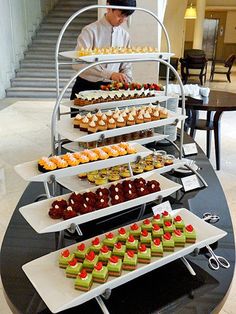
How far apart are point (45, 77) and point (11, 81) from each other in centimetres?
68

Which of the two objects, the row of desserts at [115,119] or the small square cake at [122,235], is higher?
the row of desserts at [115,119]

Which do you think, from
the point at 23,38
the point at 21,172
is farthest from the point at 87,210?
the point at 23,38

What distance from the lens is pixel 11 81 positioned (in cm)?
710

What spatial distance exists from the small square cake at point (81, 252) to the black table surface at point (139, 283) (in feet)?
0.37

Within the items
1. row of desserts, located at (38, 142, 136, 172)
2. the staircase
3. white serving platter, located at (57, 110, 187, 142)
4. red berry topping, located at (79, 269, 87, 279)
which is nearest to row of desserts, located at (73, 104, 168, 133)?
white serving platter, located at (57, 110, 187, 142)

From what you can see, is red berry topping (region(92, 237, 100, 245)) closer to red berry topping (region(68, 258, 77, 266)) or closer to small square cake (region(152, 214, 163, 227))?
red berry topping (region(68, 258, 77, 266))

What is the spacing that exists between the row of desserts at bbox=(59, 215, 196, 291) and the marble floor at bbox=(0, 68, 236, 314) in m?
0.85

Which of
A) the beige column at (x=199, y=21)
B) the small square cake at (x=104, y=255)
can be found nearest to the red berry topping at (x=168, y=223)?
the small square cake at (x=104, y=255)

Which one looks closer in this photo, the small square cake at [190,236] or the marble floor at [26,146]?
the small square cake at [190,236]

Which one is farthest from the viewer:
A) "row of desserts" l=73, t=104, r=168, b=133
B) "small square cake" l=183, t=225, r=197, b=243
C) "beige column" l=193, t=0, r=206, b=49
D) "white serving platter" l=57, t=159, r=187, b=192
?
"beige column" l=193, t=0, r=206, b=49

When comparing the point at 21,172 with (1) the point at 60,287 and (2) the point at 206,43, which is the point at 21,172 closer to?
(1) the point at 60,287

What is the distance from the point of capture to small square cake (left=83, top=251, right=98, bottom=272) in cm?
90

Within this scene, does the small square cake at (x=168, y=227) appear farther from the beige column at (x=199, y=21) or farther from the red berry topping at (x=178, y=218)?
the beige column at (x=199, y=21)

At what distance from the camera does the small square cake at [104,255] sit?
0.92 m
